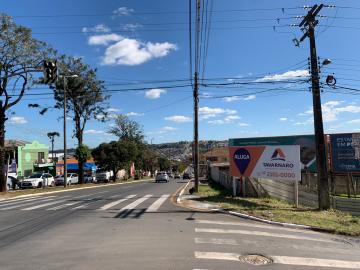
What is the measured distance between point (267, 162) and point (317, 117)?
3.78 meters

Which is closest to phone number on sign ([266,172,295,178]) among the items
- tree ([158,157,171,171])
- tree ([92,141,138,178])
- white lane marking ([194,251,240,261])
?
white lane marking ([194,251,240,261])

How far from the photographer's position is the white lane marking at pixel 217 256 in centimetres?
886

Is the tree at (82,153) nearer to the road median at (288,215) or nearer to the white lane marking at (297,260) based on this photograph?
the road median at (288,215)

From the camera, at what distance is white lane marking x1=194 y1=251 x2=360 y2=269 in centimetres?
866

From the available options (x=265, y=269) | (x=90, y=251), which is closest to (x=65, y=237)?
(x=90, y=251)

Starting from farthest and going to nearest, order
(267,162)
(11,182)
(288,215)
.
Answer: (11,182), (267,162), (288,215)

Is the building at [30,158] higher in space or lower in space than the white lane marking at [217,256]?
higher

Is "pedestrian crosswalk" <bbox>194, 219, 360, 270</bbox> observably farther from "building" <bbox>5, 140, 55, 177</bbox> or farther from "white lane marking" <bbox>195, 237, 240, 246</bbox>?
"building" <bbox>5, 140, 55, 177</bbox>

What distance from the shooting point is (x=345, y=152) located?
44125 millimetres

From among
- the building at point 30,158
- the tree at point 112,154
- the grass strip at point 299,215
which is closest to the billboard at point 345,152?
the grass strip at point 299,215

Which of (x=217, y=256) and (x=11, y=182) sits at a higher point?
(x=11, y=182)

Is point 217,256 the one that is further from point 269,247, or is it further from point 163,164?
point 163,164

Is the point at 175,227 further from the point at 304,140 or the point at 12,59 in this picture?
the point at 304,140

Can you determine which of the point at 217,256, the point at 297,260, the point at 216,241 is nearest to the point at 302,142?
the point at 216,241
